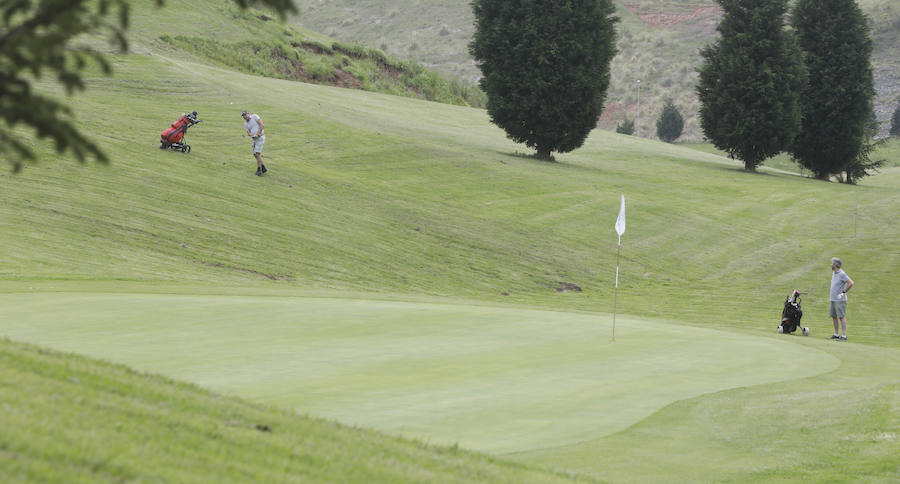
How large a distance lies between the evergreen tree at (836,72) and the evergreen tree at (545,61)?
19.3 m

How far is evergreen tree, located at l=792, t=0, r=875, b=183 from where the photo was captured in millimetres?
63344

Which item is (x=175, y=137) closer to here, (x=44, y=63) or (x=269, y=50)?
(x=44, y=63)

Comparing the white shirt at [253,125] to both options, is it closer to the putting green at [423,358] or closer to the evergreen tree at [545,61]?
the putting green at [423,358]

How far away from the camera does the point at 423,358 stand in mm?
11383

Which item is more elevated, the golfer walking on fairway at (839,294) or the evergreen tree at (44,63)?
the evergreen tree at (44,63)

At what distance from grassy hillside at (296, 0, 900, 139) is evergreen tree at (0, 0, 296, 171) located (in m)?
106

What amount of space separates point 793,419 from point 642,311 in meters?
16.8

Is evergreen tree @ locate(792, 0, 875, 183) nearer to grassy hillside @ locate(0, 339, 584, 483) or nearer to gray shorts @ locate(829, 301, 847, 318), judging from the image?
gray shorts @ locate(829, 301, 847, 318)

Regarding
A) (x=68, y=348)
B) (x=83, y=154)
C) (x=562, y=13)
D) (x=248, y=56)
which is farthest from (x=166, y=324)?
(x=248, y=56)

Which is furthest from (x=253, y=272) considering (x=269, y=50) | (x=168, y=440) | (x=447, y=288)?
(x=269, y=50)

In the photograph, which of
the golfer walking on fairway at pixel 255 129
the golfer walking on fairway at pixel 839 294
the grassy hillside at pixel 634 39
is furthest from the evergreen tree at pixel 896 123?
the golfer walking on fairway at pixel 839 294

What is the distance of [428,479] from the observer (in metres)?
5.75

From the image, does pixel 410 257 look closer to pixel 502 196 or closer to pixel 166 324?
pixel 502 196

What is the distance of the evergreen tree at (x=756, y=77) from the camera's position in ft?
194
